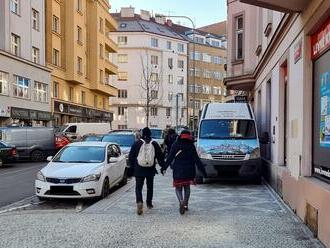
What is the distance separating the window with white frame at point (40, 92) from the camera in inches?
1562

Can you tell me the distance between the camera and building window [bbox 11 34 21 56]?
118ft

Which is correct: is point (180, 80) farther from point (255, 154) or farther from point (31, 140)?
point (255, 154)

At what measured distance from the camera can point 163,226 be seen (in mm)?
8875

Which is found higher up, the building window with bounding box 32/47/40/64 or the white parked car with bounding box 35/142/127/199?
the building window with bounding box 32/47/40/64

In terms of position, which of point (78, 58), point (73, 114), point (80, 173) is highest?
point (78, 58)

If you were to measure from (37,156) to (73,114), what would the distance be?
2106 centimetres

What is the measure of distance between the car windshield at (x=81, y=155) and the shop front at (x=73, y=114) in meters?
30.2

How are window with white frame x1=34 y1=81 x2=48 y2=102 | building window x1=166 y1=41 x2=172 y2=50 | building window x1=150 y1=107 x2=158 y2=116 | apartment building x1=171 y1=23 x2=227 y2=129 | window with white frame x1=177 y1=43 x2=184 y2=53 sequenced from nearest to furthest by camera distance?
1. window with white frame x1=34 y1=81 x2=48 y2=102
2. building window x1=150 y1=107 x2=158 y2=116
3. building window x1=166 y1=41 x2=172 y2=50
4. window with white frame x1=177 y1=43 x2=184 y2=53
5. apartment building x1=171 y1=23 x2=227 y2=129

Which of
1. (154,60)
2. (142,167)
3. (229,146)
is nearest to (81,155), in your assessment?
(142,167)

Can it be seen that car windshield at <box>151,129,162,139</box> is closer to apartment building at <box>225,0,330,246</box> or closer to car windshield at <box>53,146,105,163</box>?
apartment building at <box>225,0,330,246</box>

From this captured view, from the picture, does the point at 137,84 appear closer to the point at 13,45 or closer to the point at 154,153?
the point at 13,45

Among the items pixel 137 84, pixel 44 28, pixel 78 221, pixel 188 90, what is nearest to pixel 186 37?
pixel 188 90

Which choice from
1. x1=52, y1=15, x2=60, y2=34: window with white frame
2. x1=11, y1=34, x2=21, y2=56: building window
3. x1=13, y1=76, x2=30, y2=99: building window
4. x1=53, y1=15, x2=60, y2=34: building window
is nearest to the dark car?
x1=13, y1=76, x2=30, y2=99: building window

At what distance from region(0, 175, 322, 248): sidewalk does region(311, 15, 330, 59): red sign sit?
2884 mm
